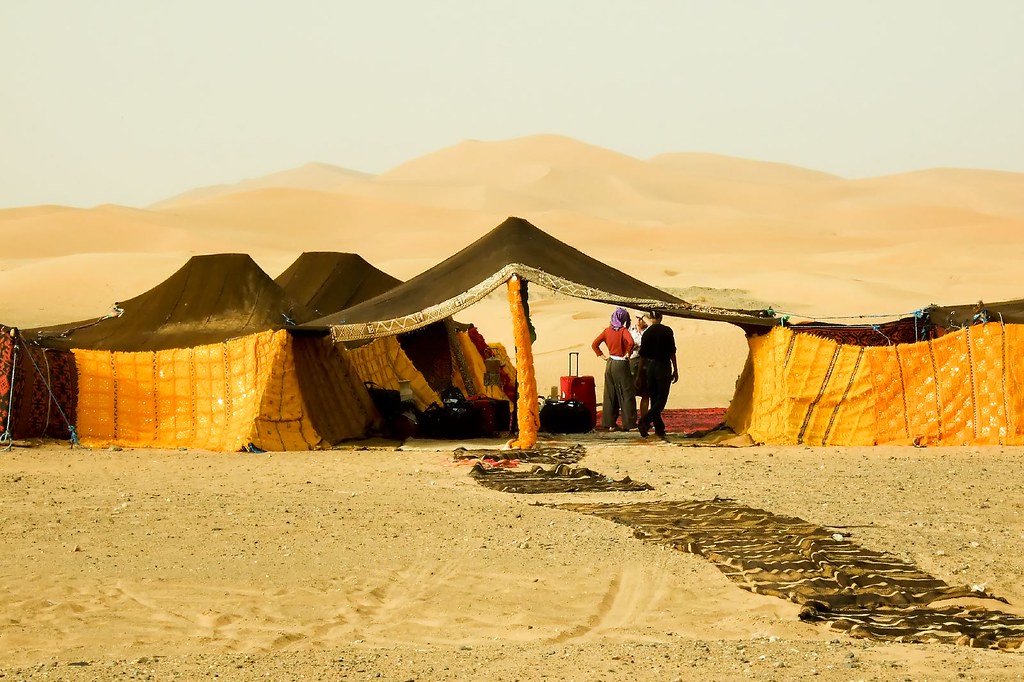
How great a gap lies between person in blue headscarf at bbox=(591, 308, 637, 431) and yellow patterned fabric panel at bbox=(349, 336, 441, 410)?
254cm

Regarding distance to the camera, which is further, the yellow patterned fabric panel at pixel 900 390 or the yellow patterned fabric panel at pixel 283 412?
the yellow patterned fabric panel at pixel 283 412

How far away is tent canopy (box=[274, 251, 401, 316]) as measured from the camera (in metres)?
22.1

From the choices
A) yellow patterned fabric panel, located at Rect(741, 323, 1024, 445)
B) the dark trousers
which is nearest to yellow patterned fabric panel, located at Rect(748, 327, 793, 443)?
yellow patterned fabric panel, located at Rect(741, 323, 1024, 445)

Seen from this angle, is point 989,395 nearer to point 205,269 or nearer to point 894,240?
point 205,269

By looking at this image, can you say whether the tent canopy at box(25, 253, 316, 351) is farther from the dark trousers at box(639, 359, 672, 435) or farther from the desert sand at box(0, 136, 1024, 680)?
the dark trousers at box(639, 359, 672, 435)

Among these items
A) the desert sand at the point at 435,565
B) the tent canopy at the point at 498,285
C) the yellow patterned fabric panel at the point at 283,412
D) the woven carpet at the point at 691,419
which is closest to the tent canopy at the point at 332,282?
the woven carpet at the point at 691,419

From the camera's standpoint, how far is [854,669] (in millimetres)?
6223

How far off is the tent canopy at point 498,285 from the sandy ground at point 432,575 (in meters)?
2.83

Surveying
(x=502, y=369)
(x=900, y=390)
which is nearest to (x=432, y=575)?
(x=900, y=390)

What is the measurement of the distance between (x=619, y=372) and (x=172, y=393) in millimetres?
5548

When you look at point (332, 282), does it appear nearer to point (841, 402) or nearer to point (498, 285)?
point (498, 285)

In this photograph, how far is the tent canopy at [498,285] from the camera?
52.5 feet

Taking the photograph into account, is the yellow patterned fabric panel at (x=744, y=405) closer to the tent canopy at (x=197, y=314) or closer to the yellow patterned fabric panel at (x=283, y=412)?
the yellow patterned fabric panel at (x=283, y=412)

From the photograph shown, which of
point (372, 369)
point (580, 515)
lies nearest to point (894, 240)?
point (372, 369)
